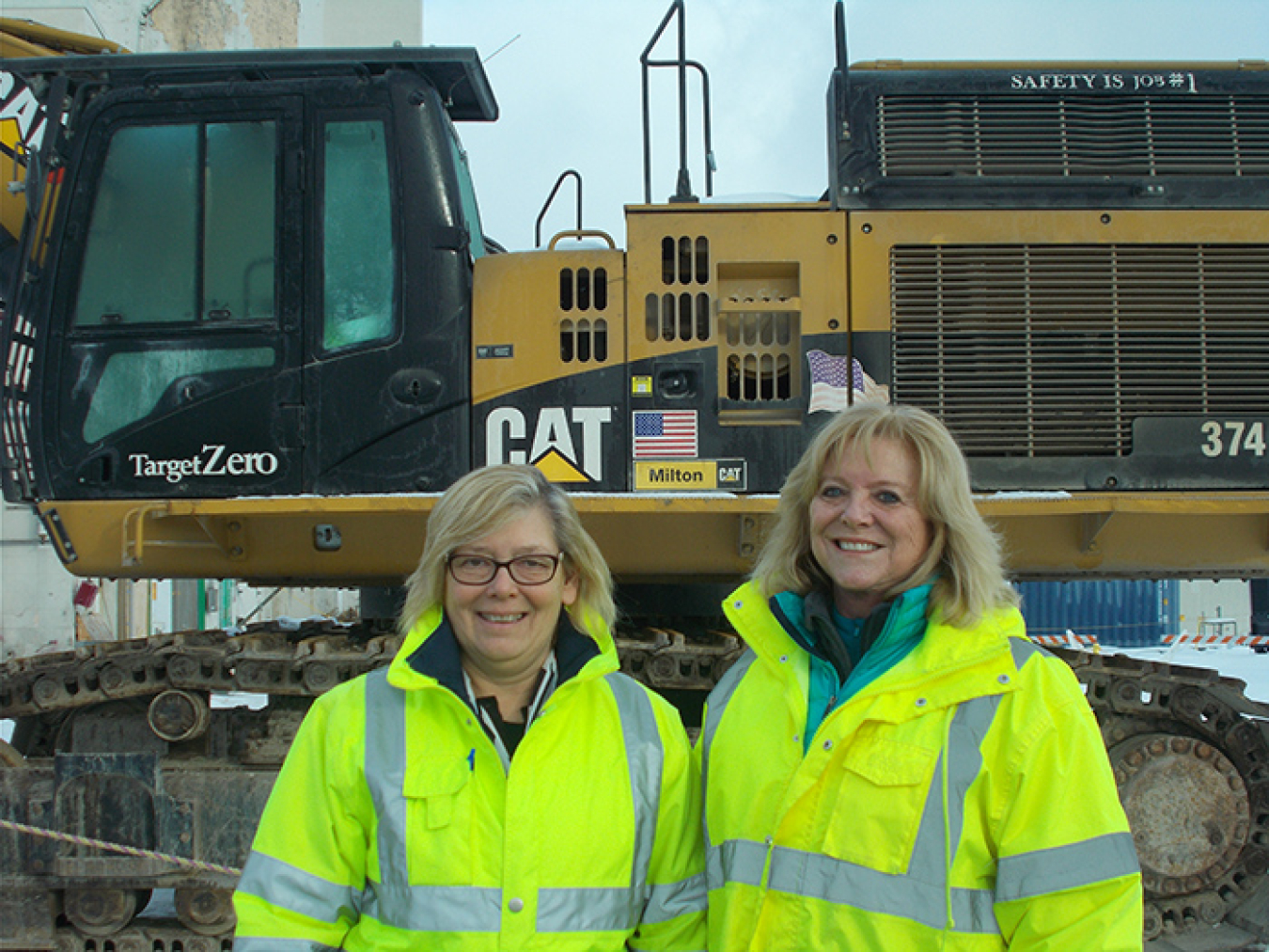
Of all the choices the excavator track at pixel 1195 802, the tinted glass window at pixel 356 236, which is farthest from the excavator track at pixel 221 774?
the tinted glass window at pixel 356 236

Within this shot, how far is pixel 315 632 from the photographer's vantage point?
5.08m

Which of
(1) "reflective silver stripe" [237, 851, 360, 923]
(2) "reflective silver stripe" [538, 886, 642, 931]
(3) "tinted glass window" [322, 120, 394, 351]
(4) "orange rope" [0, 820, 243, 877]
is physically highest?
(3) "tinted glass window" [322, 120, 394, 351]

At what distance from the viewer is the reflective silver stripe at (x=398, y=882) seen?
1.90 m

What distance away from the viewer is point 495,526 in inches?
83.0

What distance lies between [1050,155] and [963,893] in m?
3.72

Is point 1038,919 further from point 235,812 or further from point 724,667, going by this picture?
point 235,812

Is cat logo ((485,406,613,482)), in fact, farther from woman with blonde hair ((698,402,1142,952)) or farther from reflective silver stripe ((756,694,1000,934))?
reflective silver stripe ((756,694,1000,934))

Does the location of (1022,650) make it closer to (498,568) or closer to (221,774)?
(498,568)

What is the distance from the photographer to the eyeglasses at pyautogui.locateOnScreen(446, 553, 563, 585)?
2102 millimetres

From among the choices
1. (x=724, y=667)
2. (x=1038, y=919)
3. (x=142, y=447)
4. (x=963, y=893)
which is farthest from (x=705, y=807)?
(x=142, y=447)

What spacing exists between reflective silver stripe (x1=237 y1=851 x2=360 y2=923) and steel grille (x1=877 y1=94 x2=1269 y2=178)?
149 inches

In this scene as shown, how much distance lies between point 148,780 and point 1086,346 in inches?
176

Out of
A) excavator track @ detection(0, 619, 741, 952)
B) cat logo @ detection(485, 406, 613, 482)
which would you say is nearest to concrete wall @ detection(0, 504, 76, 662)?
excavator track @ detection(0, 619, 741, 952)

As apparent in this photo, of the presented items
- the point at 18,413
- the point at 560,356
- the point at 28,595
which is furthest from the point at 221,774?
the point at 28,595
